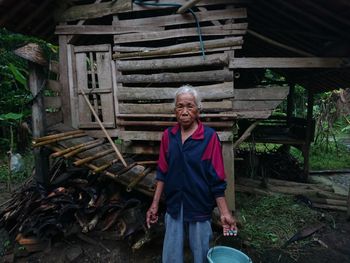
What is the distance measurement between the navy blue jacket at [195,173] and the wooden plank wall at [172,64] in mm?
2130

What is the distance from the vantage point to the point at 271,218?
4.97 metres

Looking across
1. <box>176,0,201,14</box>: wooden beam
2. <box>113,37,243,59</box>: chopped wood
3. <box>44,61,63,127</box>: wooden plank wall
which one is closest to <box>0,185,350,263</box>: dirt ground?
<box>44,61,63,127</box>: wooden plank wall

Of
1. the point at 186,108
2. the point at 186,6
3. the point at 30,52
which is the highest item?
the point at 186,6

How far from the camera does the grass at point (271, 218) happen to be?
4352 millimetres

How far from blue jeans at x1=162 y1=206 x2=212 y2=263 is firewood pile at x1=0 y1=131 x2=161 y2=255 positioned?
1093 millimetres

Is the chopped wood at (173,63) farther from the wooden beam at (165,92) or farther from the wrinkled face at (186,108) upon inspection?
A: the wrinkled face at (186,108)

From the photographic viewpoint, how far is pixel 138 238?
158 inches

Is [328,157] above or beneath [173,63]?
beneath

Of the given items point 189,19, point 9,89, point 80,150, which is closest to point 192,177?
point 80,150

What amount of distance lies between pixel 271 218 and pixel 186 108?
3514mm

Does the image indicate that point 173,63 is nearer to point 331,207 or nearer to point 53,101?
point 53,101

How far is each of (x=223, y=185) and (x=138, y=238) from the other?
210 centimetres

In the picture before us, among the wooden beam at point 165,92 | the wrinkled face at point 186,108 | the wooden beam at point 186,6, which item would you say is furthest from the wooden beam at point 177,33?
the wrinkled face at point 186,108

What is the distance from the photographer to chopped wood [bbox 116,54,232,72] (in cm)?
461
